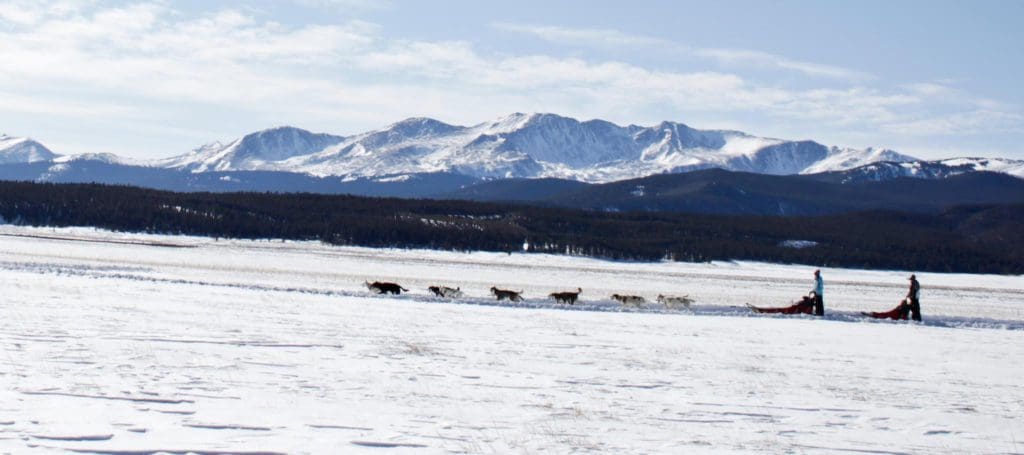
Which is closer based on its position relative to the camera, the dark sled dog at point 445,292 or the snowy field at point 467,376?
the snowy field at point 467,376

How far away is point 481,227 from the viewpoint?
107 metres

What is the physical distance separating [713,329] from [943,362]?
673 centimetres

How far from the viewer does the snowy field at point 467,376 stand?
1096 centimetres

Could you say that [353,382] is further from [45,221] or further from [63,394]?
[45,221]

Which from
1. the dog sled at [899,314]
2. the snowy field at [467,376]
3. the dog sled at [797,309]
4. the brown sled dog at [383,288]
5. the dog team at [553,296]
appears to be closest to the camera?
the snowy field at [467,376]

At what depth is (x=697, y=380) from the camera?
16.2 metres

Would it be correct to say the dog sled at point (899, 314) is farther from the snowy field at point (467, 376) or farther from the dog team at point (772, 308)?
the snowy field at point (467, 376)

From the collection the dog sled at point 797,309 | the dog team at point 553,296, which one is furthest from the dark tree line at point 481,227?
the dog sled at point 797,309

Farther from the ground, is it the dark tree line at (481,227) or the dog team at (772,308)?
the dark tree line at (481,227)

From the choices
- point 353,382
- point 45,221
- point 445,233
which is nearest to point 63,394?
point 353,382

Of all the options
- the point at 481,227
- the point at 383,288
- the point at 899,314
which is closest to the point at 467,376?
the point at 383,288

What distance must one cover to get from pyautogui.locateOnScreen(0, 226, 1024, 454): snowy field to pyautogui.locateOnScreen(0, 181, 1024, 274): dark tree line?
61.8m

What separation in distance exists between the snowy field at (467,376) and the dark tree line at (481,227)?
61.8 metres

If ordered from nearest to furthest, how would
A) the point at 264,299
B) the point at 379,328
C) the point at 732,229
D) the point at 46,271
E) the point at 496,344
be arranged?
the point at 496,344, the point at 379,328, the point at 264,299, the point at 46,271, the point at 732,229
